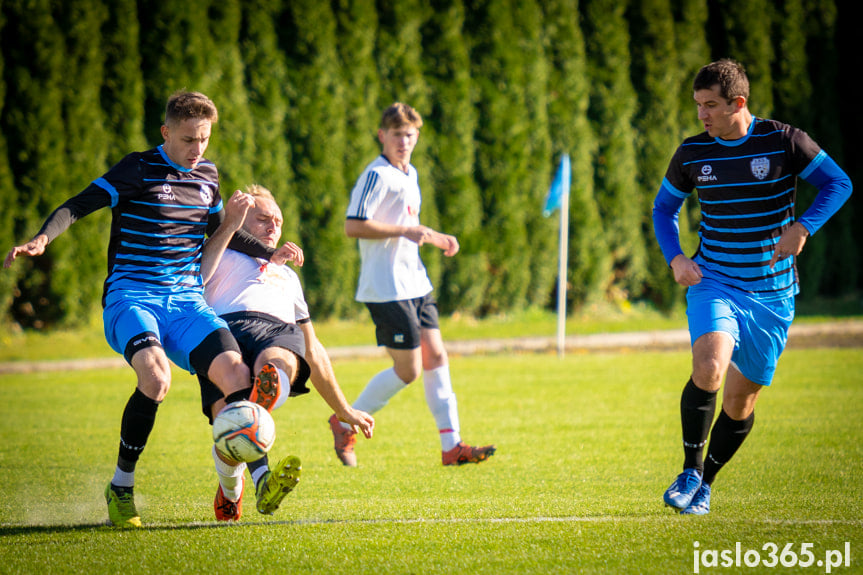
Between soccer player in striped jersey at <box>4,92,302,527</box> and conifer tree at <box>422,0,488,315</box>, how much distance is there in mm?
10386

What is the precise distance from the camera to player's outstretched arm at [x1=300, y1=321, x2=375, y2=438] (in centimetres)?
491

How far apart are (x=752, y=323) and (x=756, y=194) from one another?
2.21 ft

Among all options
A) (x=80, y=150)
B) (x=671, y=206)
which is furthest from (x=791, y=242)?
(x=80, y=150)

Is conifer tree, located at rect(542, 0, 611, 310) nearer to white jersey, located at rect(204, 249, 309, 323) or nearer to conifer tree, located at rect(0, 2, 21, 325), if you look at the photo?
conifer tree, located at rect(0, 2, 21, 325)

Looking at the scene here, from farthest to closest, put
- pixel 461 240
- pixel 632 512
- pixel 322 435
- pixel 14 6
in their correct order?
1. pixel 461 240
2. pixel 14 6
3. pixel 322 435
4. pixel 632 512

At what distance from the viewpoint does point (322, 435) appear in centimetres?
761

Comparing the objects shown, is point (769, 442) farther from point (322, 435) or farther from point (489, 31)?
point (489, 31)

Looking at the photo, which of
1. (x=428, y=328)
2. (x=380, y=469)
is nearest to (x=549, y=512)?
(x=380, y=469)

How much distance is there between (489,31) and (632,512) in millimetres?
12124

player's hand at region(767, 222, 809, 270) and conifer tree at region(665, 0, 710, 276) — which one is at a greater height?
conifer tree at region(665, 0, 710, 276)

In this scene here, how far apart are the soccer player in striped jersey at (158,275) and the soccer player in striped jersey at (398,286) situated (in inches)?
60.2

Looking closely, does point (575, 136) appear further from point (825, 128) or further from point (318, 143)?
point (825, 128)

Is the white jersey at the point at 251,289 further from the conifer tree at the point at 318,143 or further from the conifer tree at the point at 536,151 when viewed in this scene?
the conifer tree at the point at 536,151

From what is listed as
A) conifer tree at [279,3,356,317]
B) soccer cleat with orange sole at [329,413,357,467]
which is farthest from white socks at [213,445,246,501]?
conifer tree at [279,3,356,317]
